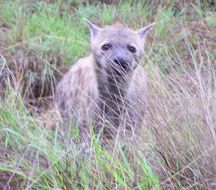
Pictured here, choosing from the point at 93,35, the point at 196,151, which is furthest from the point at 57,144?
the point at 93,35

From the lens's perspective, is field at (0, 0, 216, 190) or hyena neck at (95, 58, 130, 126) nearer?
field at (0, 0, 216, 190)

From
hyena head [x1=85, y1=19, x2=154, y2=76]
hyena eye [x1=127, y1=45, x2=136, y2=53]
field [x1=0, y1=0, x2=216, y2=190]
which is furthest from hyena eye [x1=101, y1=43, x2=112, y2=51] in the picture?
field [x1=0, y1=0, x2=216, y2=190]

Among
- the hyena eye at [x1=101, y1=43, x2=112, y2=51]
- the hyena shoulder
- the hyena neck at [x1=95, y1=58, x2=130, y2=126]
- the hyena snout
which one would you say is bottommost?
the hyena shoulder

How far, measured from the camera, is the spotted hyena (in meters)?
5.17

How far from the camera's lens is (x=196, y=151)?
150 inches

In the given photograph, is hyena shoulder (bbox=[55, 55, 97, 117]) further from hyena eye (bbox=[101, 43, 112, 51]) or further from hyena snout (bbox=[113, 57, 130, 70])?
hyena snout (bbox=[113, 57, 130, 70])

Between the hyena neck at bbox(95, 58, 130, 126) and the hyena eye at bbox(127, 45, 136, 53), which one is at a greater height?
the hyena eye at bbox(127, 45, 136, 53)

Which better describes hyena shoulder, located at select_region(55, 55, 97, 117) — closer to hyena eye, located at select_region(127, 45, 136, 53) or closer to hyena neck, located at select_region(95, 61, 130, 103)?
hyena neck, located at select_region(95, 61, 130, 103)

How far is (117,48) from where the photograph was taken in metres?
5.47

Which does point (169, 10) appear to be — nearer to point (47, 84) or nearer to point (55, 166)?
point (47, 84)

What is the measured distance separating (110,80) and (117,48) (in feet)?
0.84

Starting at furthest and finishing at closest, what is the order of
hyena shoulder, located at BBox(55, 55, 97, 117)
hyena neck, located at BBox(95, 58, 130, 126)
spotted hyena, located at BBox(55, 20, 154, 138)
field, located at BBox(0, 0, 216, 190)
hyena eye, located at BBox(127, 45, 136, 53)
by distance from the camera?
hyena shoulder, located at BBox(55, 55, 97, 117), hyena eye, located at BBox(127, 45, 136, 53), hyena neck, located at BBox(95, 58, 130, 126), spotted hyena, located at BBox(55, 20, 154, 138), field, located at BBox(0, 0, 216, 190)

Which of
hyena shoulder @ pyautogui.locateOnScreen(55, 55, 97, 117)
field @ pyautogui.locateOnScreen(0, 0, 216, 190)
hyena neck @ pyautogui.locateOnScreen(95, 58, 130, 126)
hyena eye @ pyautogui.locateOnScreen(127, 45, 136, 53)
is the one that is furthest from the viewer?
hyena shoulder @ pyautogui.locateOnScreen(55, 55, 97, 117)

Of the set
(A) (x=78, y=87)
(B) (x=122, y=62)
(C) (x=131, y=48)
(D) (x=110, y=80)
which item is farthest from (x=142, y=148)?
(A) (x=78, y=87)
